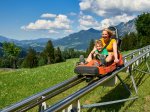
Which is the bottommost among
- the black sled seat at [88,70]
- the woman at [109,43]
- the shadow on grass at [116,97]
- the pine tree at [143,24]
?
the shadow on grass at [116,97]

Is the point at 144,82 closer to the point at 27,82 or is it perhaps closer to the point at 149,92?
the point at 149,92

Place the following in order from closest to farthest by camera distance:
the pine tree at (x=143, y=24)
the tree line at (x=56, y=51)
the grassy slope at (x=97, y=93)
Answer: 1. the grassy slope at (x=97, y=93)
2. the pine tree at (x=143, y=24)
3. the tree line at (x=56, y=51)

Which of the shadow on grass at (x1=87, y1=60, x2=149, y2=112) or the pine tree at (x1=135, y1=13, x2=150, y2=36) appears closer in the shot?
the shadow on grass at (x1=87, y1=60, x2=149, y2=112)

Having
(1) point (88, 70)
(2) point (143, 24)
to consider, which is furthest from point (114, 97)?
(2) point (143, 24)

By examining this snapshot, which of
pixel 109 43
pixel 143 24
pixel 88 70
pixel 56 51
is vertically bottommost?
pixel 56 51

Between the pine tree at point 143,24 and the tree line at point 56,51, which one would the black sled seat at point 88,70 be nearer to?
the tree line at point 56,51

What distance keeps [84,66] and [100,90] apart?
4.23 metres

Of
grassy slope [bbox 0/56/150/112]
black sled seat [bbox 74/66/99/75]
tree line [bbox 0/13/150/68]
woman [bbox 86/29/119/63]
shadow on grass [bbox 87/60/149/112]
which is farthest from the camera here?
tree line [bbox 0/13/150/68]

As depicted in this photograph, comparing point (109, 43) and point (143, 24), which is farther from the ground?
point (143, 24)

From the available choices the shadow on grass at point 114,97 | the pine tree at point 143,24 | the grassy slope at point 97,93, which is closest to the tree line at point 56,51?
the pine tree at point 143,24

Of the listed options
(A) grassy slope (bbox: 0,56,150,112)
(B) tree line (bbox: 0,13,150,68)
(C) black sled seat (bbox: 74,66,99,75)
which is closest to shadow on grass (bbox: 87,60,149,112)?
(A) grassy slope (bbox: 0,56,150,112)

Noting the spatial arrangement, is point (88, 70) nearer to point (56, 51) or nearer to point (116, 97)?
point (116, 97)

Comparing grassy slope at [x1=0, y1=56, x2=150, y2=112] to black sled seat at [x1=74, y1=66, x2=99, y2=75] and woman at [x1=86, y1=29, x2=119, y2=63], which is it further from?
woman at [x1=86, y1=29, x2=119, y2=63]

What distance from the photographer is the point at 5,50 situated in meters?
114
